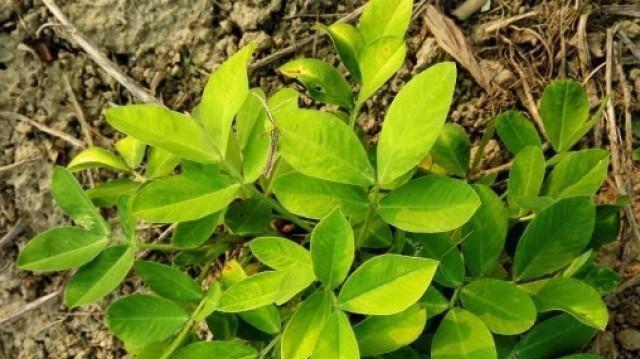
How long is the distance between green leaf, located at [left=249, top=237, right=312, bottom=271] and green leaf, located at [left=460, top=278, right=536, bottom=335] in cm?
29

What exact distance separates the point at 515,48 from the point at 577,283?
73 centimetres

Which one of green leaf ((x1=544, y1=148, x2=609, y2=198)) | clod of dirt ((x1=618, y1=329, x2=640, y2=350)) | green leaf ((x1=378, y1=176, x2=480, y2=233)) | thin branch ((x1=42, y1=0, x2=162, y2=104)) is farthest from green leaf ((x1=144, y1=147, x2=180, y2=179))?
clod of dirt ((x1=618, y1=329, x2=640, y2=350))

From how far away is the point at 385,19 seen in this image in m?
1.37

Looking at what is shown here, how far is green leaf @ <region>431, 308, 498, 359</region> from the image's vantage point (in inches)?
45.4

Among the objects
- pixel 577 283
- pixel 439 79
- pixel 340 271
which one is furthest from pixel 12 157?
pixel 577 283

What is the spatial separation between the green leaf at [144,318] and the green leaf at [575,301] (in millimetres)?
656

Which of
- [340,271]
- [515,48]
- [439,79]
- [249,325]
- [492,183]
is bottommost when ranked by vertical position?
[249,325]

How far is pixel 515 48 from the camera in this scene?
1729 mm

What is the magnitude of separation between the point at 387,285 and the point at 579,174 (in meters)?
0.50

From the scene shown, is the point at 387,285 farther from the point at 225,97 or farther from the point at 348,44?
the point at 348,44

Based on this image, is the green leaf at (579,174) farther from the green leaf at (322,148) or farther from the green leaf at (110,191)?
the green leaf at (110,191)

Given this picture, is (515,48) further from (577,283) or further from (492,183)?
(577,283)

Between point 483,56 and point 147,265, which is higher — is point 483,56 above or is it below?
above

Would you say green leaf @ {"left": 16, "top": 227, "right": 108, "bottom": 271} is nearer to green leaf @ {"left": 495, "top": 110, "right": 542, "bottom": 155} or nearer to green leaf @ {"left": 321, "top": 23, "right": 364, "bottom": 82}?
green leaf @ {"left": 321, "top": 23, "right": 364, "bottom": 82}
